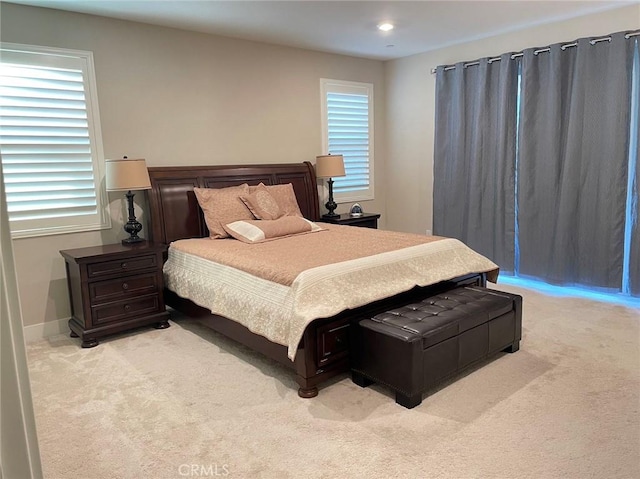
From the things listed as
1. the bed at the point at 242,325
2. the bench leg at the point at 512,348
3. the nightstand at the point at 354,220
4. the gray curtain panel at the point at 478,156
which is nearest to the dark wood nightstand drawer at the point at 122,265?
the bed at the point at 242,325

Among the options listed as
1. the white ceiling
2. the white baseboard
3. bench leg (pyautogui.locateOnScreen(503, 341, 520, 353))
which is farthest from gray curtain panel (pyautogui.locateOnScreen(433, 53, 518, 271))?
the white baseboard

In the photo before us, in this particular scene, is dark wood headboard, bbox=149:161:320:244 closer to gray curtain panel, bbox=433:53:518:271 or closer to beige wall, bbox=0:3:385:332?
beige wall, bbox=0:3:385:332

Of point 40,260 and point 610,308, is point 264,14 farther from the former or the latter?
point 610,308

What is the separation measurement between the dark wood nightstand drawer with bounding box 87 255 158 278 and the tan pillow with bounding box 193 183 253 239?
1.93ft

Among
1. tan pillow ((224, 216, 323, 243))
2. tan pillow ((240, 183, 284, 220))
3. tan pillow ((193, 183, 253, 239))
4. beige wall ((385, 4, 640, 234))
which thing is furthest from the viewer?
beige wall ((385, 4, 640, 234))

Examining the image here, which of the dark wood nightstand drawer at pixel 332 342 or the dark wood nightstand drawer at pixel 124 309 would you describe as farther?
the dark wood nightstand drawer at pixel 124 309

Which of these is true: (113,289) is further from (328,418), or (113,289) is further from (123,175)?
(328,418)

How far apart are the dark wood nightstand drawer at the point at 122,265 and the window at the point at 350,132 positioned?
A: 8.76 feet

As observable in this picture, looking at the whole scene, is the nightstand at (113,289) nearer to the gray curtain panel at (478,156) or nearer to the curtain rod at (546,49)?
the gray curtain panel at (478,156)

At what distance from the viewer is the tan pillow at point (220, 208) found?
4.11 meters

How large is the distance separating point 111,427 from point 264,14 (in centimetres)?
332

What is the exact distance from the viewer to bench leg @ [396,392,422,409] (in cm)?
250

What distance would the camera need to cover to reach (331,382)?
2.85 meters

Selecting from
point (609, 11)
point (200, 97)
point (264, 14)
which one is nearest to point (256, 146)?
point (200, 97)
